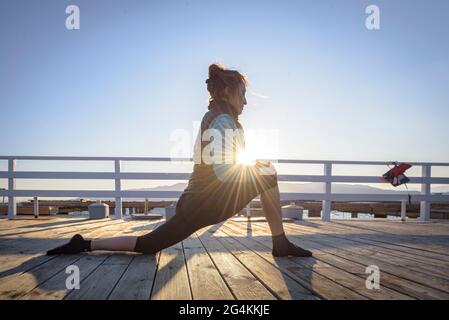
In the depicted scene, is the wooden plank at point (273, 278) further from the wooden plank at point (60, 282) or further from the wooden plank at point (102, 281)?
the wooden plank at point (60, 282)

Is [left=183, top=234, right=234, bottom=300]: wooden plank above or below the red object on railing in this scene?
below

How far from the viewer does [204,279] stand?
1796mm

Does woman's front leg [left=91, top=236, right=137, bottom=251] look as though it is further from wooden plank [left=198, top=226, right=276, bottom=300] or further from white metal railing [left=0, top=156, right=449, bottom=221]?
white metal railing [left=0, top=156, right=449, bottom=221]

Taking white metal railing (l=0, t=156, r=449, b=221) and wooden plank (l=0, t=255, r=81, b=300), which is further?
white metal railing (l=0, t=156, r=449, b=221)

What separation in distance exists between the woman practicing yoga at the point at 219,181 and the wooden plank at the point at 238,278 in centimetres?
31

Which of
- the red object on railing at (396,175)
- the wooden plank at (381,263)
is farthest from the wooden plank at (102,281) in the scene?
the red object on railing at (396,175)

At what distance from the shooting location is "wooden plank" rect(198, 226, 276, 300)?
1.50m

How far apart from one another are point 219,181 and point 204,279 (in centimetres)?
66

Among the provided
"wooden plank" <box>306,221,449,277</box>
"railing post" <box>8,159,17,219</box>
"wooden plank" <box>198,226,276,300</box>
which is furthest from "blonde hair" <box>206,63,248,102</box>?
"railing post" <box>8,159,17,219</box>

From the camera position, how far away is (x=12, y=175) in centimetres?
665

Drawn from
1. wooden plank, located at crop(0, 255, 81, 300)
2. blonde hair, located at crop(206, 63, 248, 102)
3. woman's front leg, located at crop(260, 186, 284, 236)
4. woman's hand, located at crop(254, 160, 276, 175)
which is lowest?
wooden plank, located at crop(0, 255, 81, 300)

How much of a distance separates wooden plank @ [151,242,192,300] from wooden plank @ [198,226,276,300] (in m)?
0.23
